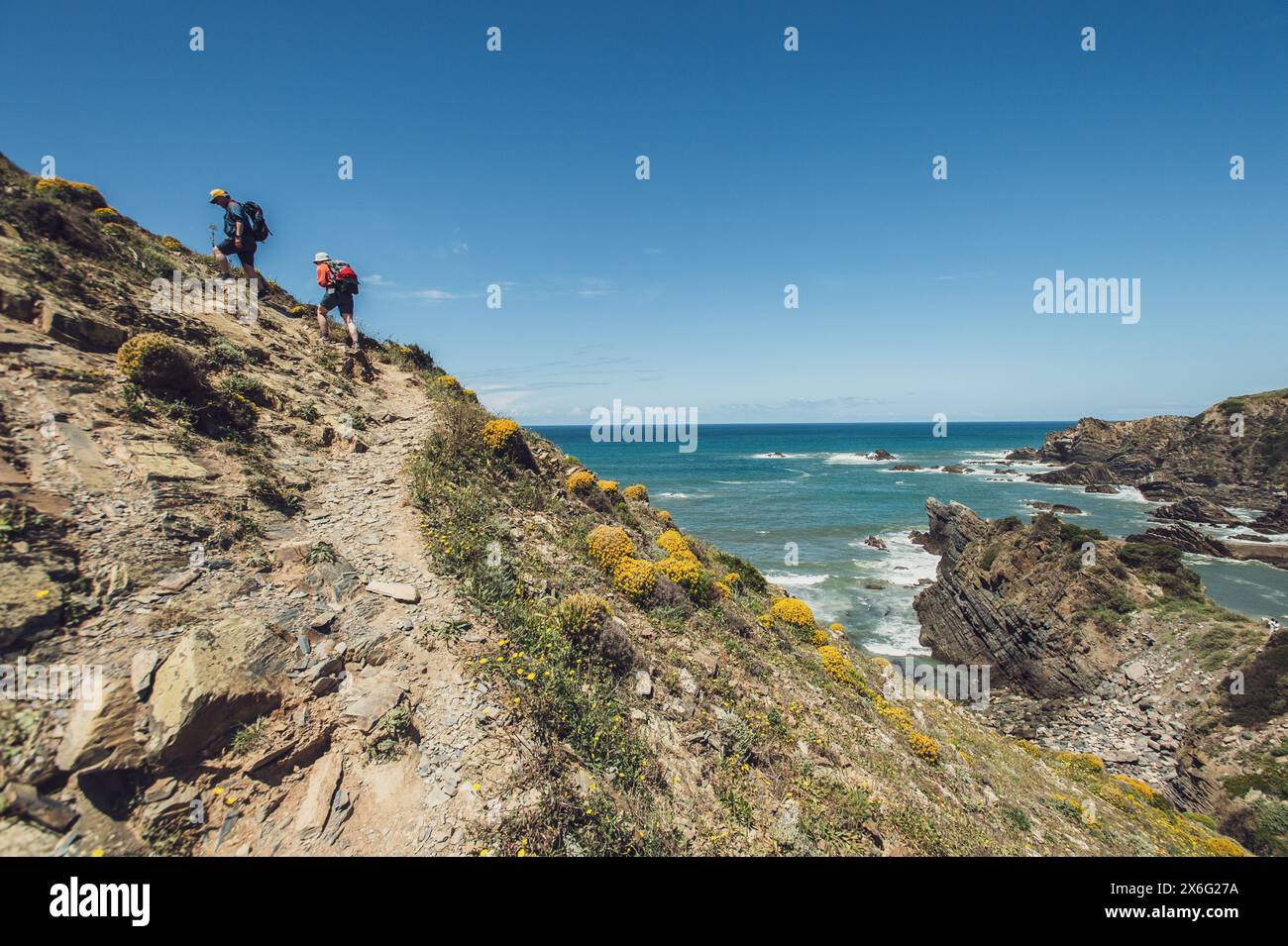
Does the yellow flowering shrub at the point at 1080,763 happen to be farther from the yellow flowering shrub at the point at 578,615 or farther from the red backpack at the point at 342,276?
the red backpack at the point at 342,276

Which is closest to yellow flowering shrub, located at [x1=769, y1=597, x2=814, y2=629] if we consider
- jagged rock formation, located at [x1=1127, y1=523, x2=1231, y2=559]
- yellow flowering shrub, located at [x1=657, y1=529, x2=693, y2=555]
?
yellow flowering shrub, located at [x1=657, y1=529, x2=693, y2=555]

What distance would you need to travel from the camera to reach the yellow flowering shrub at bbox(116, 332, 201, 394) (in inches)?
382

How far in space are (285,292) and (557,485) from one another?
16719 mm

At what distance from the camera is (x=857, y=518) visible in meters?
64.3

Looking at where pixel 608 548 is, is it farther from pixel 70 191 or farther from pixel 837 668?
pixel 70 191

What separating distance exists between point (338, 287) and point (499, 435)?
8.30 meters

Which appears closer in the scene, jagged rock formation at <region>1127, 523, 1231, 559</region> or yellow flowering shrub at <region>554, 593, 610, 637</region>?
yellow flowering shrub at <region>554, 593, 610, 637</region>

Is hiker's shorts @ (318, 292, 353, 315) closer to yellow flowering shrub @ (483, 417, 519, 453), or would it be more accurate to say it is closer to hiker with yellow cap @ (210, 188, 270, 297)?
hiker with yellow cap @ (210, 188, 270, 297)

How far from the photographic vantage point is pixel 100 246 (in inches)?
509

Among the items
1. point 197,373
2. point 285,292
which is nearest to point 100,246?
point 197,373

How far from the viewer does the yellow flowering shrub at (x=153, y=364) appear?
9.70 metres

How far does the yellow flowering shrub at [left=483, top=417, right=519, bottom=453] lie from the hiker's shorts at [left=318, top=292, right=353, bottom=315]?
24.1 ft
